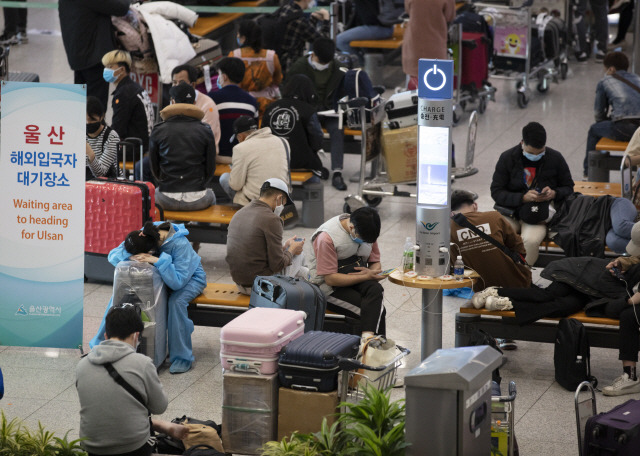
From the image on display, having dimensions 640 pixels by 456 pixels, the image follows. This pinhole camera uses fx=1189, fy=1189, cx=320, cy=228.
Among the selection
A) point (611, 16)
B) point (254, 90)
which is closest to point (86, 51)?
point (254, 90)

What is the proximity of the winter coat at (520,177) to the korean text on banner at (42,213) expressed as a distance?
134 inches

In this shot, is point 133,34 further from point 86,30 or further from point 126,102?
point 126,102

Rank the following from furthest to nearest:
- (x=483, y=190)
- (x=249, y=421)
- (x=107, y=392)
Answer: (x=483, y=190)
(x=249, y=421)
(x=107, y=392)

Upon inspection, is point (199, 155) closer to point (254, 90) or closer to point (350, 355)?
point (254, 90)

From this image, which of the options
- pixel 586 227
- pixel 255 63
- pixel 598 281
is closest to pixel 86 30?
pixel 255 63

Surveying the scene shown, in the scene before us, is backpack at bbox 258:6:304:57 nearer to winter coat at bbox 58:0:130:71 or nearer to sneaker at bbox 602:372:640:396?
winter coat at bbox 58:0:130:71

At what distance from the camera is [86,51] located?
13.3 meters

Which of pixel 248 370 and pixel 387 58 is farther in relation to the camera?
pixel 387 58

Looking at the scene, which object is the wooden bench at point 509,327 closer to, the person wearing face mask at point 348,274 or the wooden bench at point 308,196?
the person wearing face mask at point 348,274

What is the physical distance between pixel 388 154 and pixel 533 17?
6359 mm

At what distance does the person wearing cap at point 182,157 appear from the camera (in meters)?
10.2

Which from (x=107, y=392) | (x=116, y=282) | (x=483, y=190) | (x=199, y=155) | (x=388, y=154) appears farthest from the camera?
(x=483, y=190)

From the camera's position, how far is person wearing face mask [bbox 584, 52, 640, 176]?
38.9 ft

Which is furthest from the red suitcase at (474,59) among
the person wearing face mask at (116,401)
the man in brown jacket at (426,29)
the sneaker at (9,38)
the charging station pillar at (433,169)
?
the person wearing face mask at (116,401)
